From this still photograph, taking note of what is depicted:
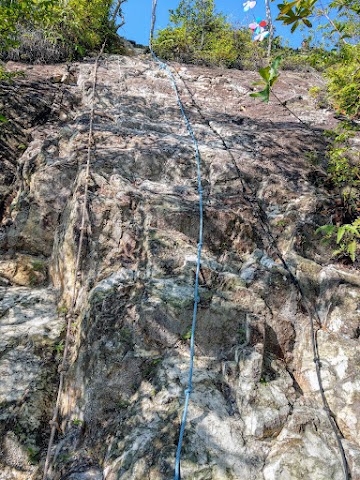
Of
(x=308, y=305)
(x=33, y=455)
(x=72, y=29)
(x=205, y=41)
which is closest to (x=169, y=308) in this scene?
(x=308, y=305)

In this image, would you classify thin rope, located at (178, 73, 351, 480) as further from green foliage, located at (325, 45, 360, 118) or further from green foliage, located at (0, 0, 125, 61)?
green foliage, located at (0, 0, 125, 61)

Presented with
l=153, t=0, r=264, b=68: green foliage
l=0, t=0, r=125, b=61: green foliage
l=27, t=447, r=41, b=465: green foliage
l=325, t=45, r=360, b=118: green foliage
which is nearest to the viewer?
l=27, t=447, r=41, b=465: green foliage

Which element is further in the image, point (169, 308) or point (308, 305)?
point (308, 305)

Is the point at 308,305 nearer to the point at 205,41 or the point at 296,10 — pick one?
the point at 296,10

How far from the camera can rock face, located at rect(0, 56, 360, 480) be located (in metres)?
2.43

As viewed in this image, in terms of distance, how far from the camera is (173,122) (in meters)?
5.95

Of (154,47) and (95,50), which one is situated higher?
(154,47)

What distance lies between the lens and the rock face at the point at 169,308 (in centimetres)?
243

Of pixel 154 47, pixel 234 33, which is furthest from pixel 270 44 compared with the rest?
pixel 154 47

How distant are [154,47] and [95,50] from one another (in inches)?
71.2

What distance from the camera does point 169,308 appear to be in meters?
3.13

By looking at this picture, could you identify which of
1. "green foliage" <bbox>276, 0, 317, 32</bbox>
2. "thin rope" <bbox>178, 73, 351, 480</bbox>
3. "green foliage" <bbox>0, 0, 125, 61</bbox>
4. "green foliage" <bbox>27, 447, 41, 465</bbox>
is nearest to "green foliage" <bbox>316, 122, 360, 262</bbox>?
"thin rope" <bbox>178, 73, 351, 480</bbox>

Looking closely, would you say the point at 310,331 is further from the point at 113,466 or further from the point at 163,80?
the point at 163,80

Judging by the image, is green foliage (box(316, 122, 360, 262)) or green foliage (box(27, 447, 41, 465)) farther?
green foliage (box(316, 122, 360, 262))
